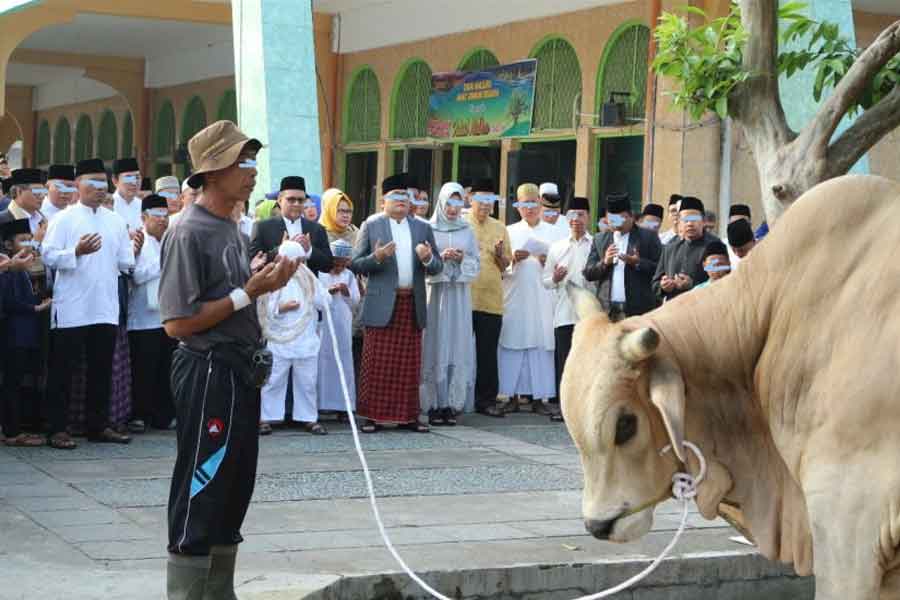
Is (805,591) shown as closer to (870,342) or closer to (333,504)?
(333,504)

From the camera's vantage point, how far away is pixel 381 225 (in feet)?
42.8

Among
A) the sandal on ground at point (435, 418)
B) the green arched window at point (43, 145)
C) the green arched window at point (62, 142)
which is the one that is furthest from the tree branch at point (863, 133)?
the green arched window at point (43, 145)

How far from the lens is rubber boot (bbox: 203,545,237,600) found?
643 centimetres

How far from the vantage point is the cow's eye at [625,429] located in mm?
5031

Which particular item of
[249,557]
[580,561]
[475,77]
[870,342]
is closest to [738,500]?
[870,342]

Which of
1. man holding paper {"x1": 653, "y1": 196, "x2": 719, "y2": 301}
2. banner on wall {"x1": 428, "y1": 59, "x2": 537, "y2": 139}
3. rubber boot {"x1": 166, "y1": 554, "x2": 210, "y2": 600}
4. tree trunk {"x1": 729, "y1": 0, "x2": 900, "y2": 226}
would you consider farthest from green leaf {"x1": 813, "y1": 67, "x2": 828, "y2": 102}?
banner on wall {"x1": 428, "y1": 59, "x2": 537, "y2": 139}

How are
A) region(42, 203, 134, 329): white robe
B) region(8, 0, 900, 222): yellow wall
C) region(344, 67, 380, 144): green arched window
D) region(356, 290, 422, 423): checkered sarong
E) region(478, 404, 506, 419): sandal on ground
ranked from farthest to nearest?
region(344, 67, 380, 144): green arched window, region(8, 0, 900, 222): yellow wall, region(478, 404, 506, 419): sandal on ground, region(356, 290, 422, 423): checkered sarong, region(42, 203, 134, 329): white robe

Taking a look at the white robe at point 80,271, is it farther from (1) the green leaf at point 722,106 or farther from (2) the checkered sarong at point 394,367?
(1) the green leaf at point 722,106

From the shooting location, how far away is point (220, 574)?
255 inches

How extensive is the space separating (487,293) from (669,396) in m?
9.34

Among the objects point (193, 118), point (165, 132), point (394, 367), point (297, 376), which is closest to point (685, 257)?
point (394, 367)

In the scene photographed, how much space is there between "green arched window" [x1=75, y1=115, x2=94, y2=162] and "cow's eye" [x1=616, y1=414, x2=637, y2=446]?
2876 centimetres

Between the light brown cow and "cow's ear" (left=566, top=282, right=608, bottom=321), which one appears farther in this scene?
"cow's ear" (left=566, top=282, right=608, bottom=321)

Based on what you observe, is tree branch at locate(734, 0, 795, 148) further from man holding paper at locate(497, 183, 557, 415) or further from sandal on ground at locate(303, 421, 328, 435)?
man holding paper at locate(497, 183, 557, 415)
